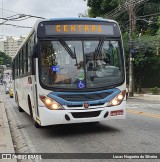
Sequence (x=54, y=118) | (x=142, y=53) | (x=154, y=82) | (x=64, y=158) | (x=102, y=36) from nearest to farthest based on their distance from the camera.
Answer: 1. (x=64, y=158)
2. (x=54, y=118)
3. (x=102, y=36)
4. (x=142, y=53)
5. (x=154, y=82)

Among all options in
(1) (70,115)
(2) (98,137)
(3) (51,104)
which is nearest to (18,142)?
(3) (51,104)

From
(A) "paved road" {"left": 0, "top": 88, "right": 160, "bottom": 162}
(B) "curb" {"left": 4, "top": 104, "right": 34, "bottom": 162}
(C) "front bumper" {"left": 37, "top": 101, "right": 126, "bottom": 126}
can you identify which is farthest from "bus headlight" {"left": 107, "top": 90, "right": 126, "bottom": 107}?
(B) "curb" {"left": 4, "top": 104, "right": 34, "bottom": 162}

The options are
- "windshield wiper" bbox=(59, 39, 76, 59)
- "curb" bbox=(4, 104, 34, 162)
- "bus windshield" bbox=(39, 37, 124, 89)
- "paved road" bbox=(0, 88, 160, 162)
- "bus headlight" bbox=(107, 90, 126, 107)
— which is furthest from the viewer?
"bus headlight" bbox=(107, 90, 126, 107)

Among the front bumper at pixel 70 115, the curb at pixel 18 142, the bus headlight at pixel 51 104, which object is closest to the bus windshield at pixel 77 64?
the bus headlight at pixel 51 104

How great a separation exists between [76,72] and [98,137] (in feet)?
5.92

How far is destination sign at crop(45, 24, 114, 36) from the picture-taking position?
9.81 metres

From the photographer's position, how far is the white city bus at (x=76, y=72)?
9.41 metres

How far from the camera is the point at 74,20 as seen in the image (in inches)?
397

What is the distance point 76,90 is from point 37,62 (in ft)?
4.15

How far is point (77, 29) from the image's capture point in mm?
9961

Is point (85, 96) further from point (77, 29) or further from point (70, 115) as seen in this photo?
point (77, 29)

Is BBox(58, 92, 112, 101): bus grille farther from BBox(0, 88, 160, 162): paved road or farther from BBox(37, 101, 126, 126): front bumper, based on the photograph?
BBox(0, 88, 160, 162): paved road

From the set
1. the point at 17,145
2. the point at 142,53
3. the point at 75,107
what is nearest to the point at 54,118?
the point at 75,107

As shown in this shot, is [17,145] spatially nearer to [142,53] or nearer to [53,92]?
[53,92]
